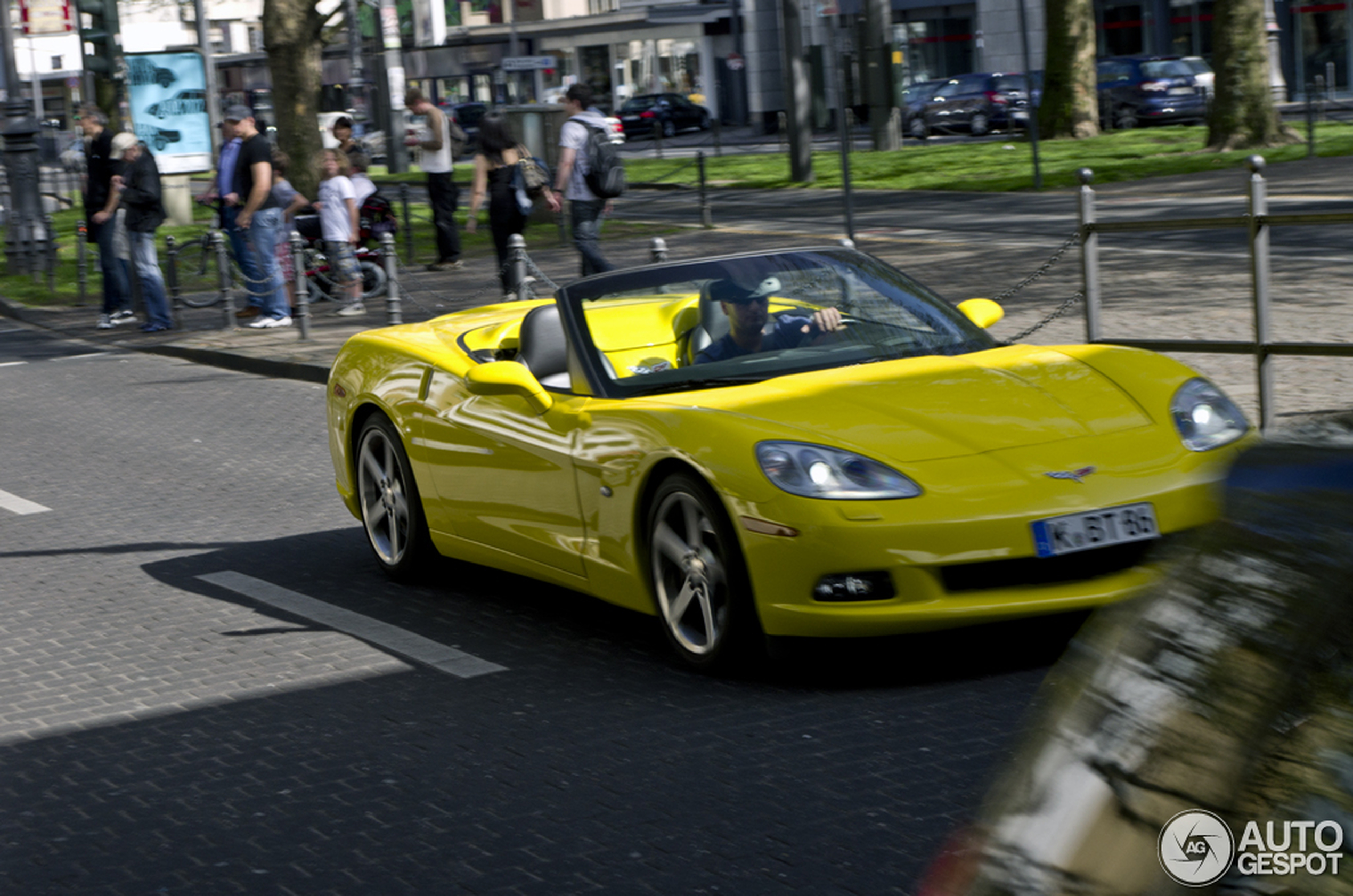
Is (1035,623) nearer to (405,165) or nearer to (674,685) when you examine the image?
(674,685)

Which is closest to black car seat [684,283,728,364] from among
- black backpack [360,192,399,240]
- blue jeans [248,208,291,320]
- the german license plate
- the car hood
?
the car hood

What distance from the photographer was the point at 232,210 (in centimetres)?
1788

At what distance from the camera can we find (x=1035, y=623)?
18.3 ft

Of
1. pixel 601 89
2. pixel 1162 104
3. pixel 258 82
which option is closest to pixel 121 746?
pixel 1162 104

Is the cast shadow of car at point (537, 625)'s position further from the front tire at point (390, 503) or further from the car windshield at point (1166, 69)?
the car windshield at point (1166, 69)

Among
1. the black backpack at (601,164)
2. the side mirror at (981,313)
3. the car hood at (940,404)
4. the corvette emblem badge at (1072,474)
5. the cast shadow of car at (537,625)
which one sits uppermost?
the black backpack at (601,164)

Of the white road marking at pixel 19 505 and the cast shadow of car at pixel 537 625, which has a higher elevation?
the white road marking at pixel 19 505

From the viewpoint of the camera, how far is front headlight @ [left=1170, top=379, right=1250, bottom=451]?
217 inches

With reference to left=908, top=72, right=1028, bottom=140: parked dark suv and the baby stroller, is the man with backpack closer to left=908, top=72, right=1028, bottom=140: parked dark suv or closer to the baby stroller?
the baby stroller

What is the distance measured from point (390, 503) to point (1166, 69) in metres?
35.6

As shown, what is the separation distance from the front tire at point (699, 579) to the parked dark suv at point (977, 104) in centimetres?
3856

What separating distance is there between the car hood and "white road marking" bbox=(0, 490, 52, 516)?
5.10 metres

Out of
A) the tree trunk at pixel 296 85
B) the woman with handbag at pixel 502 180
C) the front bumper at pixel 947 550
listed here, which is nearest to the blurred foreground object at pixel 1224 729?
the front bumper at pixel 947 550

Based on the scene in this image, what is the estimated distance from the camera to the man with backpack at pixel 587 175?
15570mm
